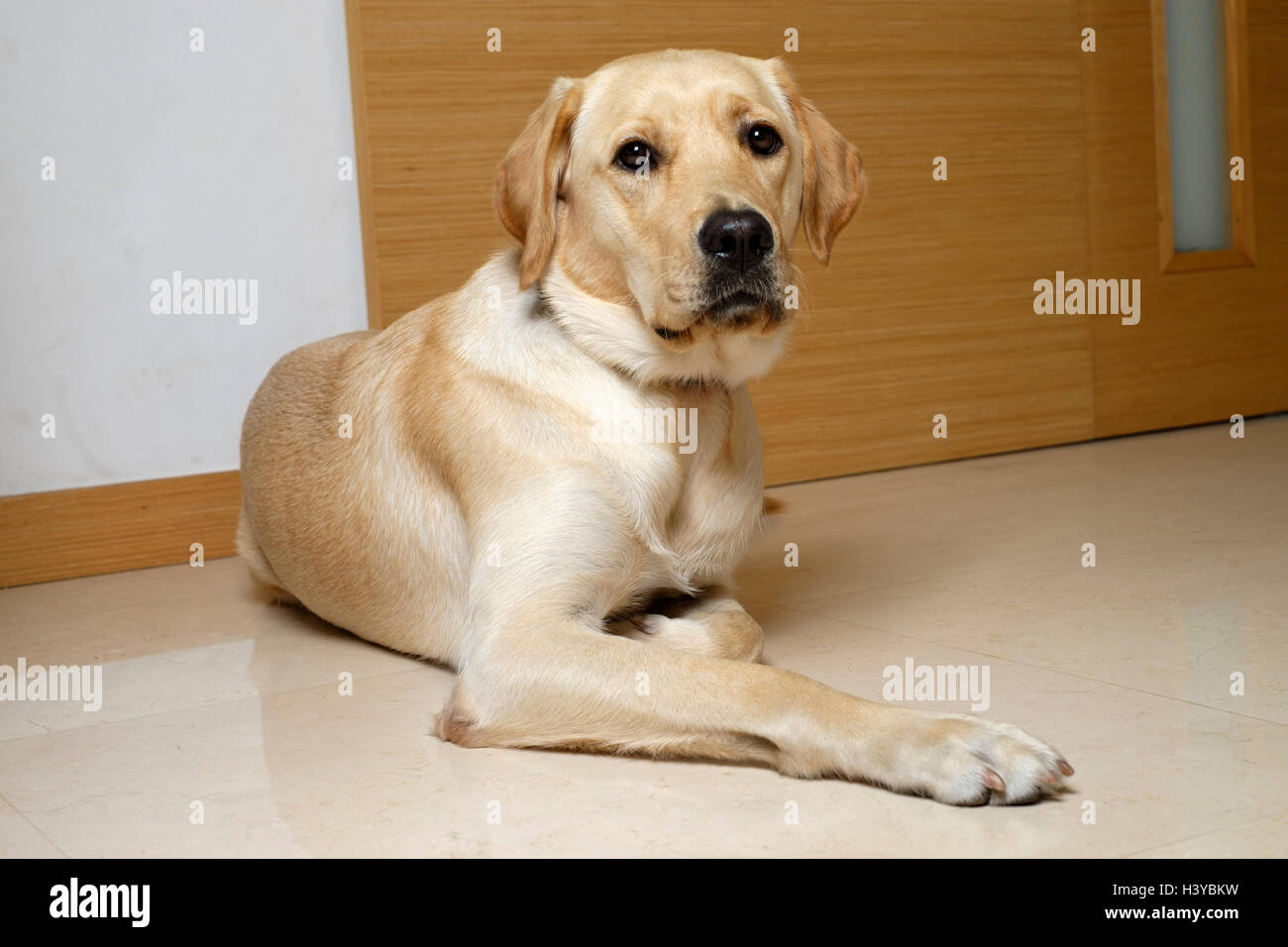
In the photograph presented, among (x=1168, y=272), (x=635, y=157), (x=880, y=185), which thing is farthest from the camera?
(x=1168, y=272)

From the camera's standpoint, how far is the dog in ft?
6.93

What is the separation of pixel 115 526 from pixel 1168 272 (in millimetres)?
4086

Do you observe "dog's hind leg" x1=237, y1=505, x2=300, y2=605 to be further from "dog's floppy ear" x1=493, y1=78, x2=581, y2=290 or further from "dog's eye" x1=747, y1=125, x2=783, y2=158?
"dog's eye" x1=747, y1=125, x2=783, y2=158

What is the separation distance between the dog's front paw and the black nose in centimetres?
85

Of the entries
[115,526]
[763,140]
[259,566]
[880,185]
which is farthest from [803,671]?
[880,185]

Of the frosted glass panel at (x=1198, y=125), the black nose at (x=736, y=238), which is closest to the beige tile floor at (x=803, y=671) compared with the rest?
the black nose at (x=736, y=238)

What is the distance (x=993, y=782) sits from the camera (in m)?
1.83

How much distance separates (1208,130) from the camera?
552 cm

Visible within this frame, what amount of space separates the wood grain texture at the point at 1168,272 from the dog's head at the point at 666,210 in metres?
3.03

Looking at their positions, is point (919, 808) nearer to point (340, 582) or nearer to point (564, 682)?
point (564, 682)

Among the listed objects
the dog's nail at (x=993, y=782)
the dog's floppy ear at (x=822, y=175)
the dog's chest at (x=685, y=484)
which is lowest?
the dog's nail at (x=993, y=782)

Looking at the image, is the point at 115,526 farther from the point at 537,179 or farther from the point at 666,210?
the point at 666,210

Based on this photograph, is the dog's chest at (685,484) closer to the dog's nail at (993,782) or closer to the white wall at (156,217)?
the dog's nail at (993,782)

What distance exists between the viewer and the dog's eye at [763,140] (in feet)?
8.22
